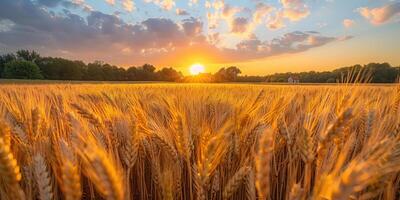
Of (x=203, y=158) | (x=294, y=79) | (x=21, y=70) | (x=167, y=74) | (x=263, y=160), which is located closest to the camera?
(x=263, y=160)

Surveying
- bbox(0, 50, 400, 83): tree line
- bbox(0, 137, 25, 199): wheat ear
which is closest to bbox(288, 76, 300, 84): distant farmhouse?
bbox(0, 50, 400, 83): tree line

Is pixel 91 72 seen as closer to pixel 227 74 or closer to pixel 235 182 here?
pixel 227 74

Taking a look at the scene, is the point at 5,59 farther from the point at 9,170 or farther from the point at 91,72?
the point at 9,170

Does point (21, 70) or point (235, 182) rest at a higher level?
point (21, 70)

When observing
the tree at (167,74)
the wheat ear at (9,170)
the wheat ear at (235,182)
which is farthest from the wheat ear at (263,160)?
the tree at (167,74)

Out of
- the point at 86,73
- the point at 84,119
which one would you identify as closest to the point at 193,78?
the point at 86,73

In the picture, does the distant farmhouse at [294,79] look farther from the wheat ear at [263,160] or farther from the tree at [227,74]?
the wheat ear at [263,160]

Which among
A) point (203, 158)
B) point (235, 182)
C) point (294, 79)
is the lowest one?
point (294, 79)

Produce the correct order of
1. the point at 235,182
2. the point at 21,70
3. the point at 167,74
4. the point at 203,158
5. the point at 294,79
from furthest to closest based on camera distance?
1. the point at 167,74
2. the point at 21,70
3. the point at 294,79
4. the point at 235,182
5. the point at 203,158

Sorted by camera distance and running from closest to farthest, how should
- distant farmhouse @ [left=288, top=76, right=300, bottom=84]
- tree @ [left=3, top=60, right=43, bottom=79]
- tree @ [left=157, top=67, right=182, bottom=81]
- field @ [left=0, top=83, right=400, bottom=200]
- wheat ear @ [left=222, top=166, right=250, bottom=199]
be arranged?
field @ [left=0, top=83, right=400, bottom=200]
wheat ear @ [left=222, top=166, right=250, bottom=199]
distant farmhouse @ [left=288, top=76, right=300, bottom=84]
tree @ [left=3, top=60, right=43, bottom=79]
tree @ [left=157, top=67, right=182, bottom=81]

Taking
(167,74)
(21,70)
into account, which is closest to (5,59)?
(21,70)

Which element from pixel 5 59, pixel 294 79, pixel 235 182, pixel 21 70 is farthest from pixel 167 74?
pixel 235 182

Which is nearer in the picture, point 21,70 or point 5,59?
point 21,70

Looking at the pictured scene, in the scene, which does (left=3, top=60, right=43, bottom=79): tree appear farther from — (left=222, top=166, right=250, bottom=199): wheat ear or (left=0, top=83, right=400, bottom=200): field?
(left=222, top=166, right=250, bottom=199): wheat ear
